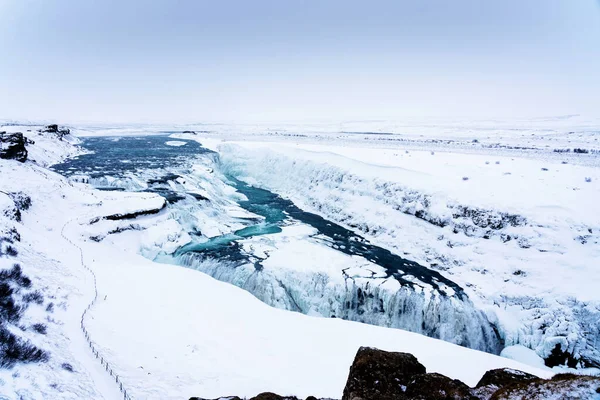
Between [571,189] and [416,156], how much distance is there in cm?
1522

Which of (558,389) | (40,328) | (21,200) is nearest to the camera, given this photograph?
(558,389)

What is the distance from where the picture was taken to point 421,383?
5.68m

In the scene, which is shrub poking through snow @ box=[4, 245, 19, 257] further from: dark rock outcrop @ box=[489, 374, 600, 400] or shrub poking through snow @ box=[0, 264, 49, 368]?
dark rock outcrop @ box=[489, 374, 600, 400]

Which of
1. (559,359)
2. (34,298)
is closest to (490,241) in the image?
(559,359)

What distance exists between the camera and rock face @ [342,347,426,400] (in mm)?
5789

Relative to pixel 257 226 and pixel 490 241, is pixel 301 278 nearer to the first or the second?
pixel 257 226

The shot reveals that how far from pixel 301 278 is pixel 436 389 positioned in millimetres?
12392

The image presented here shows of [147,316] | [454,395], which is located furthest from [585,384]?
[147,316]

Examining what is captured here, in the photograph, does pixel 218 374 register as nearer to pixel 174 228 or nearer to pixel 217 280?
pixel 217 280

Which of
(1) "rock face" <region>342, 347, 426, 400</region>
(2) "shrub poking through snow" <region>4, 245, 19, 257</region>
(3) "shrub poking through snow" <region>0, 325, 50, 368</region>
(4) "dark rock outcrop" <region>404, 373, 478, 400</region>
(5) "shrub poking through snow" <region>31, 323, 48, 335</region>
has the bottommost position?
(5) "shrub poking through snow" <region>31, 323, 48, 335</region>

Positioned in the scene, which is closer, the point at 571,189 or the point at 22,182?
the point at 571,189

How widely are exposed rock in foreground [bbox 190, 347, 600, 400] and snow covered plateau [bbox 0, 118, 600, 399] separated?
3.68 meters

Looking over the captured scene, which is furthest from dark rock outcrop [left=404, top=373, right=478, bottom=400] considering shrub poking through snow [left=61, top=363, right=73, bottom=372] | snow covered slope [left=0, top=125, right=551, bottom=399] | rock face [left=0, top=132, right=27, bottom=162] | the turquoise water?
rock face [left=0, top=132, right=27, bottom=162]

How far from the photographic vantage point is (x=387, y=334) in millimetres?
12914
